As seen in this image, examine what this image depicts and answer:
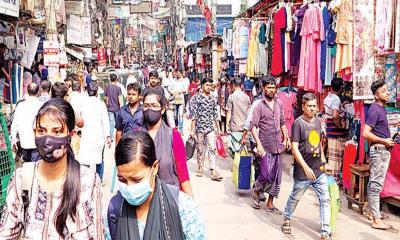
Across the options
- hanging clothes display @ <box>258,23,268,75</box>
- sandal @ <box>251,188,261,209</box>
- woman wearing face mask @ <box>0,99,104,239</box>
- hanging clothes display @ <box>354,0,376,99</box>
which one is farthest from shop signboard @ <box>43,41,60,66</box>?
woman wearing face mask @ <box>0,99,104,239</box>

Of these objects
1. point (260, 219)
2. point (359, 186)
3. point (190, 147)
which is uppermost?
point (190, 147)

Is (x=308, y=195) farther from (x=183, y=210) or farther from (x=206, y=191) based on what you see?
(x=183, y=210)

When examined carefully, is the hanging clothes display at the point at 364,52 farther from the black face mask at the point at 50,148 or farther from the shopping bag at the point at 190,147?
the black face mask at the point at 50,148

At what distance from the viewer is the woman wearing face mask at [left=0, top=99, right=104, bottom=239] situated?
235cm

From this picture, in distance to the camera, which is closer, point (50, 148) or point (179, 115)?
point (50, 148)

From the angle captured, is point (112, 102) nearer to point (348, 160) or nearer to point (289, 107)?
point (289, 107)

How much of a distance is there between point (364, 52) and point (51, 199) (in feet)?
17.7

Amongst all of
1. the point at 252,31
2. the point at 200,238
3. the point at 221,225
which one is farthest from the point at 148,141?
the point at 252,31

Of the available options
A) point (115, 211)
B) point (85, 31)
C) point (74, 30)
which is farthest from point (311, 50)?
point (85, 31)

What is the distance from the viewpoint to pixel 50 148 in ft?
7.90

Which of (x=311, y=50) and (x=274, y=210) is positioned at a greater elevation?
(x=311, y=50)

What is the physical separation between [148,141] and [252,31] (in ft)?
29.4

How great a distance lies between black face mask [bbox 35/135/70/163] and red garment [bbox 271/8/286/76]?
281 inches

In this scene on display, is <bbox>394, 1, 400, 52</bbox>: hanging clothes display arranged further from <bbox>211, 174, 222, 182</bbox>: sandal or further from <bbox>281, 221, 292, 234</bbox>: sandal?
<bbox>211, 174, 222, 182</bbox>: sandal
